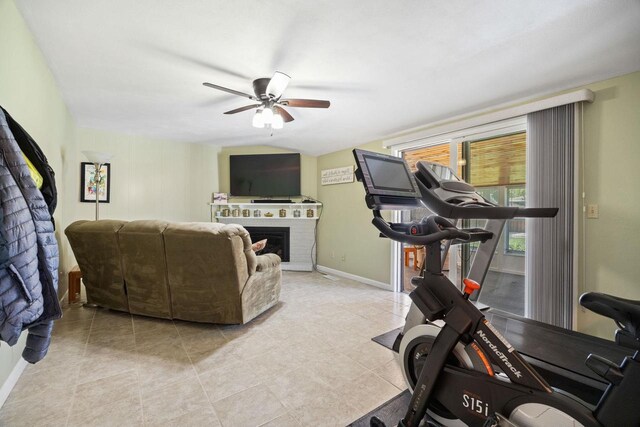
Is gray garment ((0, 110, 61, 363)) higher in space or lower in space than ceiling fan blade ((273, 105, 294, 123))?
lower

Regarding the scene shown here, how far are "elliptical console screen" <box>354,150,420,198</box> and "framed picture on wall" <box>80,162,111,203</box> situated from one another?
4.38 m

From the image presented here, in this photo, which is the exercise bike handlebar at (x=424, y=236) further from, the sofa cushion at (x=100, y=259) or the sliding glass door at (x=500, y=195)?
the sofa cushion at (x=100, y=259)

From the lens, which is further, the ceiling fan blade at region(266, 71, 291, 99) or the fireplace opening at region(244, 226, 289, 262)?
the fireplace opening at region(244, 226, 289, 262)

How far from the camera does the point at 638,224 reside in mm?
2076

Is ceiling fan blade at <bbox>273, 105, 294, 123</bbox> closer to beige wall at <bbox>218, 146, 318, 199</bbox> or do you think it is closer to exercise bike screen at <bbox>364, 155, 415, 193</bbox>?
exercise bike screen at <bbox>364, 155, 415, 193</bbox>

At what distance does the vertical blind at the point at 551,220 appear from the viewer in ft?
7.69

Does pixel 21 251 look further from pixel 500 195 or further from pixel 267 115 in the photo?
pixel 500 195

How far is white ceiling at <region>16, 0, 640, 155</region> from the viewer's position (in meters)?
1.65

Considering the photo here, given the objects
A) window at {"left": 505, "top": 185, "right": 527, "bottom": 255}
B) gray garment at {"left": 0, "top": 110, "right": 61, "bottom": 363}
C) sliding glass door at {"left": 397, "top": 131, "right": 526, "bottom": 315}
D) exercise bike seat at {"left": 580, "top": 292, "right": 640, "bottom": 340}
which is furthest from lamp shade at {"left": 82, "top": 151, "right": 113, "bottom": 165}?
window at {"left": 505, "top": 185, "right": 527, "bottom": 255}

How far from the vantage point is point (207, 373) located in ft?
6.28

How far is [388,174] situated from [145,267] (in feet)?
8.09

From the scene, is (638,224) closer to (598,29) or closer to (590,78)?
(590,78)

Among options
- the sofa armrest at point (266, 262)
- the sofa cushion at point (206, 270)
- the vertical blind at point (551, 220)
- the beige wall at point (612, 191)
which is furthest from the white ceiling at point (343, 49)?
the sofa armrest at point (266, 262)

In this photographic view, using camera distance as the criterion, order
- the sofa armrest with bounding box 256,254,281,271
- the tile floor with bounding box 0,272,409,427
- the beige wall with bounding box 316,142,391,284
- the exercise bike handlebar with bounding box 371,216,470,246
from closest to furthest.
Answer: the exercise bike handlebar with bounding box 371,216,470,246
the tile floor with bounding box 0,272,409,427
the sofa armrest with bounding box 256,254,281,271
the beige wall with bounding box 316,142,391,284
